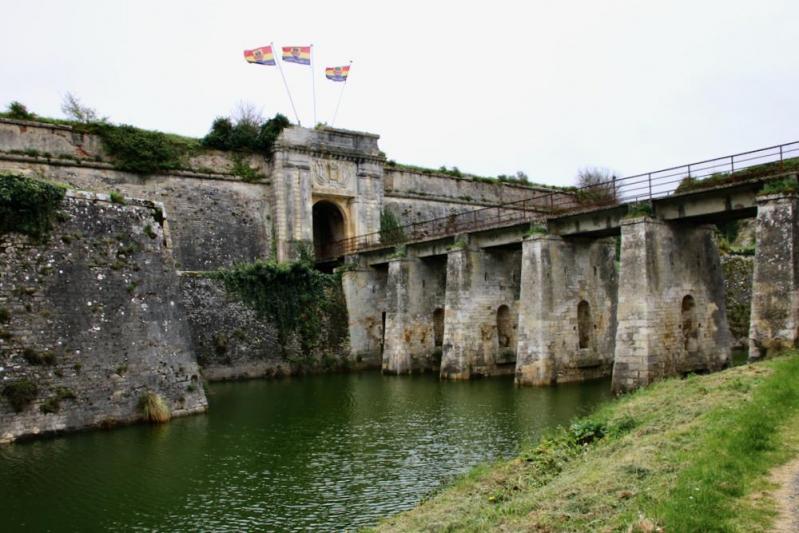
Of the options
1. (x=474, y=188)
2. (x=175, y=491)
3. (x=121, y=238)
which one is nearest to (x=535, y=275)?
(x=121, y=238)

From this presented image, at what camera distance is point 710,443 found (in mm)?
8797

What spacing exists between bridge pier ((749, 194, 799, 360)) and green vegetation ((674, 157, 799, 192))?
1.06 m

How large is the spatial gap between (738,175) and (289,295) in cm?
1976

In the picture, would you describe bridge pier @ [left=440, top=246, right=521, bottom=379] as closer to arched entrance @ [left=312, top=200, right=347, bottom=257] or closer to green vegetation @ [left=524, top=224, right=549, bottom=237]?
green vegetation @ [left=524, top=224, right=549, bottom=237]

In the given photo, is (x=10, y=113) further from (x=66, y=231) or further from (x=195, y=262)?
(x=66, y=231)

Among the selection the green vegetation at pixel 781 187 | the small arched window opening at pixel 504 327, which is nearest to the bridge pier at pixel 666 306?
the green vegetation at pixel 781 187

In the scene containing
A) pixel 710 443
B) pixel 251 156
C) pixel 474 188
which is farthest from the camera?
pixel 474 188

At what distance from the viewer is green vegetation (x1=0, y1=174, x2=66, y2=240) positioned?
16859 millimetres

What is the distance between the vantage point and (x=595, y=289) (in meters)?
26.8

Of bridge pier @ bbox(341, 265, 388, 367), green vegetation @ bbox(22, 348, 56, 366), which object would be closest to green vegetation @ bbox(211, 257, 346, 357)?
bridge pier @ bbox(341, 265, 388, 367)

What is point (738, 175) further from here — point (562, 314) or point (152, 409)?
point (152, 409)

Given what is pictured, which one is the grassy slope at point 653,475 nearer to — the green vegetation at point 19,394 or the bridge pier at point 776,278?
the bridge pier at point 776,278

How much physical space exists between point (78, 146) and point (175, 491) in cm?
2477

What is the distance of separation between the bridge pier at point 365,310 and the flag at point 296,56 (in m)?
11.1
